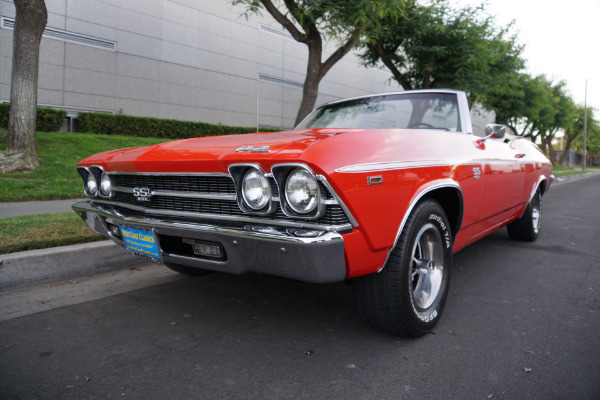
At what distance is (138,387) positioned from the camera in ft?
6.56

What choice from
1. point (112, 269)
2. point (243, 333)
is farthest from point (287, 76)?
point (243, 333)

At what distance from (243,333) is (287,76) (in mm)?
19390

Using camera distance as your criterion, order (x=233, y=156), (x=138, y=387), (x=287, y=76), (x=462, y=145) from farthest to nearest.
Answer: (x=287, y=76)
(x=462, y=145)
(x=233, y=156)
(x=138, y=387)

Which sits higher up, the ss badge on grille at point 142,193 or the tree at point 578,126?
the tree at point 578,126

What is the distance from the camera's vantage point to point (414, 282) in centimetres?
276

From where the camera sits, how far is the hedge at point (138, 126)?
13008mm

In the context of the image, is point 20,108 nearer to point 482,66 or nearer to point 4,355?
point 4,355

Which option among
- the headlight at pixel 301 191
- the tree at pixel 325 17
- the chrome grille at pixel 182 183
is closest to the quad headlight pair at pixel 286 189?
the headlight at pixel 301 191

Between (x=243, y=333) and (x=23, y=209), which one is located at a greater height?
(x=23, y=209)

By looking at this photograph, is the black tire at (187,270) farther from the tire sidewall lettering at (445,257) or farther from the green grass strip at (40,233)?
the tire sidewall lettering at (445,257)

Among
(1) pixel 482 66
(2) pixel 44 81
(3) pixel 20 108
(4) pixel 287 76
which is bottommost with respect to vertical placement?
(3) pixel 20 108

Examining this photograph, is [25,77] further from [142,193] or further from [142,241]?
[142,241]

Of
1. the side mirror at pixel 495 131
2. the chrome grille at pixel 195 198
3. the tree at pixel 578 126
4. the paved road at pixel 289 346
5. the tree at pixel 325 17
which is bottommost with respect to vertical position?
the paved road at pixel 289 346

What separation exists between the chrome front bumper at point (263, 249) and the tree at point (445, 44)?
11560 mm
